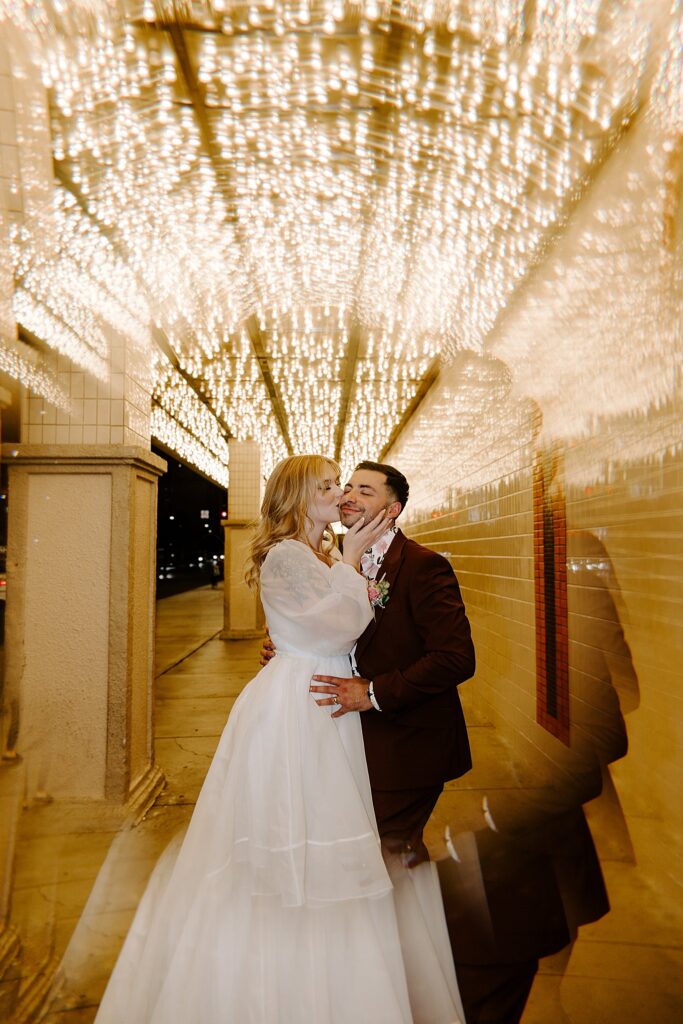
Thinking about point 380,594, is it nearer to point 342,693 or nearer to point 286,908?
point 342,693

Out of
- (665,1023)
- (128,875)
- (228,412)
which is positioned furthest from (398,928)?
(228,412)

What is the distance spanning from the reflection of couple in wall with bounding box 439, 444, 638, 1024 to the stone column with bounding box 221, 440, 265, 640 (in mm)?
7662

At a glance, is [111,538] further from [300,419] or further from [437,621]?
[300,419]

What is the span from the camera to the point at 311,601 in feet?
6.81

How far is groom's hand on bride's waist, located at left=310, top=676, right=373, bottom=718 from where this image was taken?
80.7 inches

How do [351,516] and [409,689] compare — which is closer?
[409,689]

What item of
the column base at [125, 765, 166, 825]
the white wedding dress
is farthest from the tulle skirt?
the column base at [125, 765, 166, 825]

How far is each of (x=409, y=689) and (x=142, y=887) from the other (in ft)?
6.31

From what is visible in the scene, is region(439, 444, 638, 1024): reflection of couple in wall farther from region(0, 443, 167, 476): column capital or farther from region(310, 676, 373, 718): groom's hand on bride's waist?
region(0, 443, 167, 476): column capital

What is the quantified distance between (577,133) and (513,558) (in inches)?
113

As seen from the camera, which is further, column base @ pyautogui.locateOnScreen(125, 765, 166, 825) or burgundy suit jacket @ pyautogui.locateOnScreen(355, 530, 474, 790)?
column base @ pyautogui.locateOnScreen(125, 765, 166, 825)

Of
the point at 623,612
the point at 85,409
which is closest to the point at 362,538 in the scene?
the point at 623,612

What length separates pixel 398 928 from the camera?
2.04 m

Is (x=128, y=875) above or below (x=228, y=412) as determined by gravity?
below
